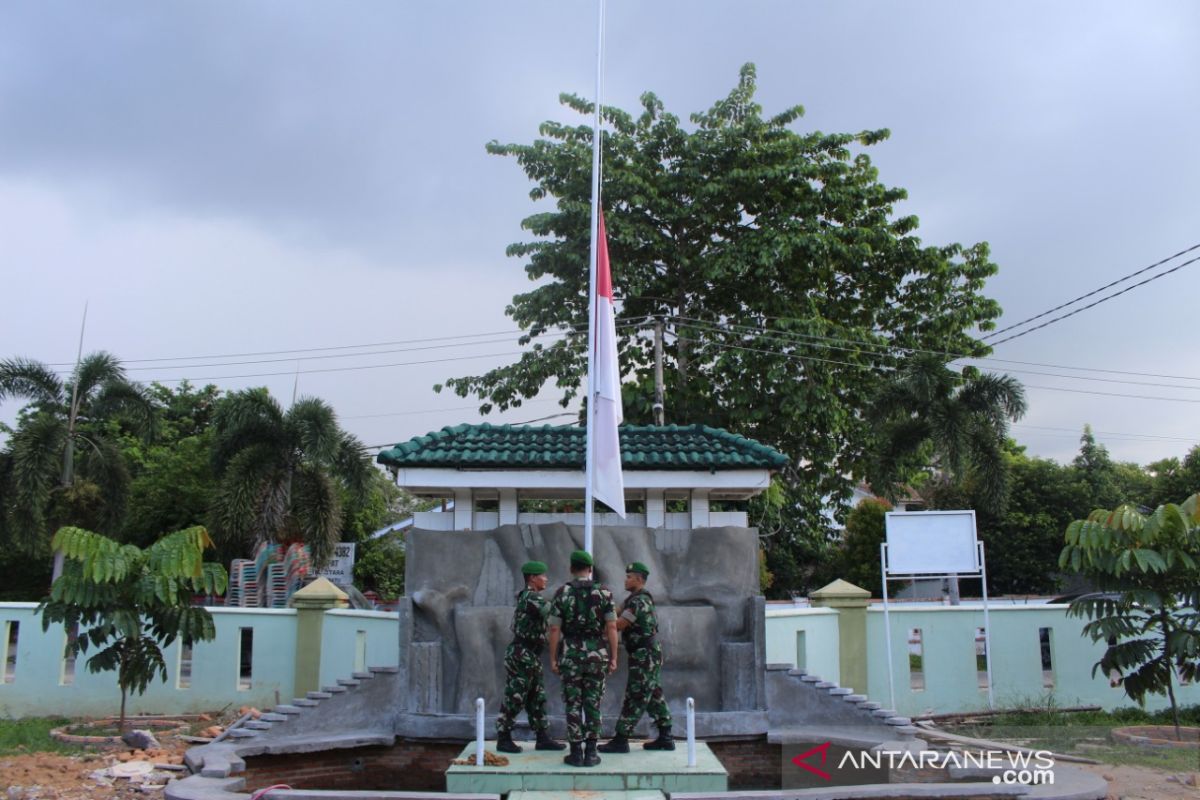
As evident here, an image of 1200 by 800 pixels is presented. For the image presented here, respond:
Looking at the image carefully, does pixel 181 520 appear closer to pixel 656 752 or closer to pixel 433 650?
pixel 433 650

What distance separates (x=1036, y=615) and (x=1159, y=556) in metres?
2.71

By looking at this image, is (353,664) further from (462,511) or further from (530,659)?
(530,659)

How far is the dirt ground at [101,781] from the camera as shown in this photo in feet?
27.6

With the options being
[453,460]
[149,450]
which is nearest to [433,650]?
[453,460]

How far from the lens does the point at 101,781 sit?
911 cm

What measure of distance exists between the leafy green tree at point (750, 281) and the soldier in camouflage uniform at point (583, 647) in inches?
598

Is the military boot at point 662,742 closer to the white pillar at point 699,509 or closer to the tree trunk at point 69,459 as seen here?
the white pillar at point 699,509

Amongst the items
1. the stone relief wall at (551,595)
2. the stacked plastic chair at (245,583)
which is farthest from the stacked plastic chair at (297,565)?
the stone relief wall at (551,595)

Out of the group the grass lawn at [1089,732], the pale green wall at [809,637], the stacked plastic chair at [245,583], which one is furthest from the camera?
the stacked plastic chair at [245,583]

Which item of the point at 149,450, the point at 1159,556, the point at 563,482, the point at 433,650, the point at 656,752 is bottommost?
the point at 656,752

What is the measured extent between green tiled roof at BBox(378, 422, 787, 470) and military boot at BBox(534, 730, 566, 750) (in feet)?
10.1

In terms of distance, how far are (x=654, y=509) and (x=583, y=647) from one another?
331 centimetres

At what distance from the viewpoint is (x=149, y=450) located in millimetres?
36281

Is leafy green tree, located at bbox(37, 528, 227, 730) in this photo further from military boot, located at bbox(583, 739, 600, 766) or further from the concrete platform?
military boot, located at bbox(583, 739, 600, 766)
